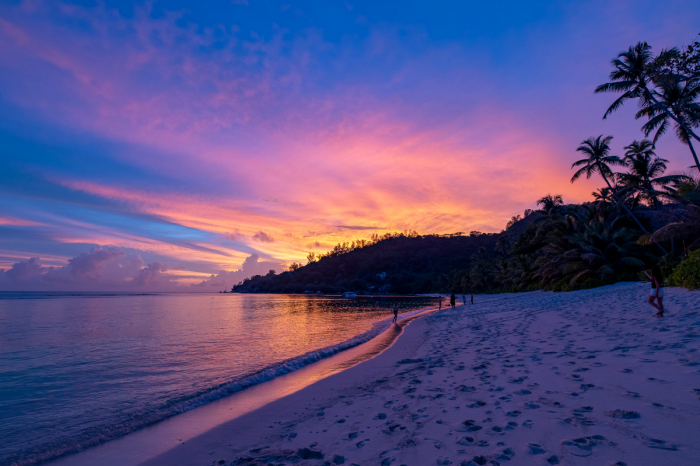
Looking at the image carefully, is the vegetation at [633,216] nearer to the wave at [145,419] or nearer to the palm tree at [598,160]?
the palm tree at [598,160]

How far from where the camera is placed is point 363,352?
46.8ft

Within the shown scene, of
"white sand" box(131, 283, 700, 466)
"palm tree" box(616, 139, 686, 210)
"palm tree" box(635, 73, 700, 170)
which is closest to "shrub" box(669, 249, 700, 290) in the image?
"white sand" box(131, 283, 700, 466)

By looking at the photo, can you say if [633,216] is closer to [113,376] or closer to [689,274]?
[689,274]

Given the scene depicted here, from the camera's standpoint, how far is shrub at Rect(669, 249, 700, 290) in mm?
14219

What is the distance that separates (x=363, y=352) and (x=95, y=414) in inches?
370

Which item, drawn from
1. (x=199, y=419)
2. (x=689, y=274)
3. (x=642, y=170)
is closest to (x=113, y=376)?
(x=199, y=419)

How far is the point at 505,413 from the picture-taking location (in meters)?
4.84

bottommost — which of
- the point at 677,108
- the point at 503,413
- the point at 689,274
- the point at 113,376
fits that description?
the point at 113,376

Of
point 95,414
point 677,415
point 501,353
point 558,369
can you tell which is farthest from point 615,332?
point 95,414

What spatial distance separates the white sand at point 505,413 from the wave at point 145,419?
195 centimetres

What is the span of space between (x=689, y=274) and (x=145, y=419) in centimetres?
2152

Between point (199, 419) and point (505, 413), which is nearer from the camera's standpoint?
point (505, 413)

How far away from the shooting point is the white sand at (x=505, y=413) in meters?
3.63

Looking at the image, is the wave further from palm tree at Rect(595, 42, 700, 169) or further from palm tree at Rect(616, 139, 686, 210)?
palm tree at Rect(616, 139, 686, 210)
